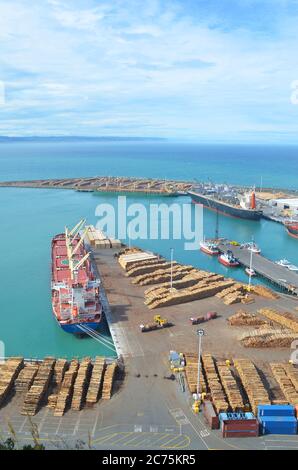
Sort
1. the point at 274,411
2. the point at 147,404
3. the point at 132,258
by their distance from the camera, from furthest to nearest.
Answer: the point at 132,258 < the point at 147,404 < the point at 274,411

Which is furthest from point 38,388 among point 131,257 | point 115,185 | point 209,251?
point 115,185

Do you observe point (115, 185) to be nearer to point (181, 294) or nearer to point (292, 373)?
point (181, 294)

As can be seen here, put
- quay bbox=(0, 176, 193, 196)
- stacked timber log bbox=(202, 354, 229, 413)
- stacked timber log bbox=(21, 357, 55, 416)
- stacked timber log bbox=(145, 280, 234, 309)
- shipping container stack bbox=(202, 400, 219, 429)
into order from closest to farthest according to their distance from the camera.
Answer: shipping container stack bbox=(202, 400, 219, 429)
stacked timber log bbox=(202, 354, 229, 413)
stacked timber log bbox=(21, 357, 55, 416)
stacked timber log bbox=(145, 280, 234, 309)
quay bbox=(0, 176, 193, 196)

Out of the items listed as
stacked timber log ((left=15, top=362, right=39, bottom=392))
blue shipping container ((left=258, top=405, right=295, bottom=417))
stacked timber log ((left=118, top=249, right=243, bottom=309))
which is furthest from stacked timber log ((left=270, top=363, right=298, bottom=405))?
stacked timber log ((left=15, top=362, right=39, bottom=392))

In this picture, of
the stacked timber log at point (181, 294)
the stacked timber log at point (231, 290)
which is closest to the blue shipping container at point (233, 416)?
the stacked timber log at point (181, 294)

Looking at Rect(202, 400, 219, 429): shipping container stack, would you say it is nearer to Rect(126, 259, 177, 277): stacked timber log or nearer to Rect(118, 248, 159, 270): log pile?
Rect(126, 259, 177, 277): stacked timber log
